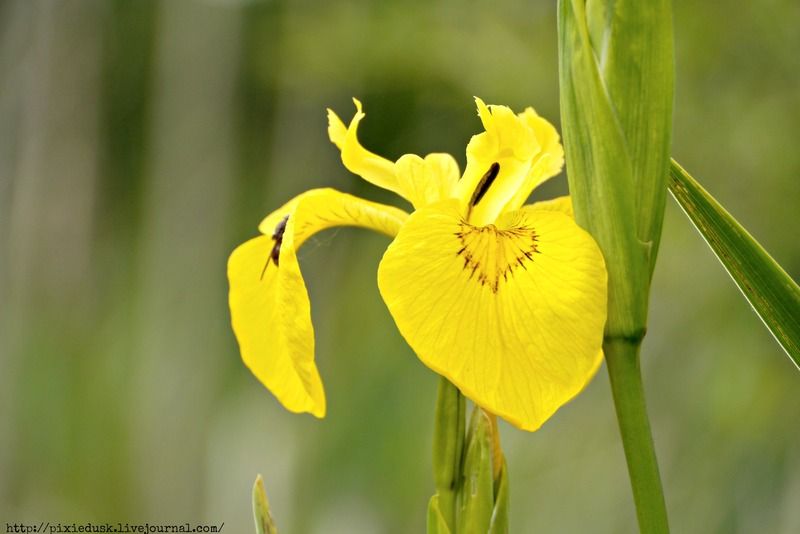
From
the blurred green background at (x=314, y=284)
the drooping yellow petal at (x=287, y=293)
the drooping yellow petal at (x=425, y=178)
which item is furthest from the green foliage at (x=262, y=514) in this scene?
the blurred green background at (x=314, y=284)

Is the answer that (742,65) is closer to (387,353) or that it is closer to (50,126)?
(387,353)

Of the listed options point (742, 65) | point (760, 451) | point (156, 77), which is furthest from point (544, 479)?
point (156, 77)

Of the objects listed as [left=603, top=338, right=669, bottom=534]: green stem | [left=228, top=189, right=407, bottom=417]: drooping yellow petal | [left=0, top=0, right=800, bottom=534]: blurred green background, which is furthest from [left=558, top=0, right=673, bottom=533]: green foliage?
[left=0, top=0, right=800, bottom=534]: blurred green background

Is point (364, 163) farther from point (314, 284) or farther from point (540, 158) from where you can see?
point (314, 284)

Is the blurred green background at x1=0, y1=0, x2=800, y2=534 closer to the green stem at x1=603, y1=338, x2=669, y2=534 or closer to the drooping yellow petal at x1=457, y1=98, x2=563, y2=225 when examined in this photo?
the drooping yellow petal at x1=457, y1=98, x2=563, y2=225

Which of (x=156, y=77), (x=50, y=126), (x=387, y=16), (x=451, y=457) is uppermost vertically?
(x=387, y=16)

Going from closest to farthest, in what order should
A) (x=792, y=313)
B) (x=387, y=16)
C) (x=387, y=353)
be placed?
(x=792, y=313) → (x=387, y=353) → (x=387, y=16)
